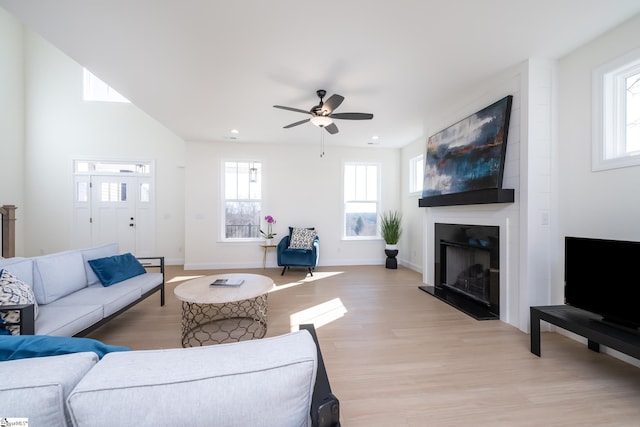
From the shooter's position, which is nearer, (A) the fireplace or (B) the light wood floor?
(B) the light wood floor

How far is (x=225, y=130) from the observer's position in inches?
187

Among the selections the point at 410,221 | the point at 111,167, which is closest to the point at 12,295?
the point at 111,167

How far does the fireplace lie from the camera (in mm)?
2977

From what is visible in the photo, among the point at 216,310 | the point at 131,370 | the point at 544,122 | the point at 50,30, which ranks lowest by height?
Result: the point at 216,310

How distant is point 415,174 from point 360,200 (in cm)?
132

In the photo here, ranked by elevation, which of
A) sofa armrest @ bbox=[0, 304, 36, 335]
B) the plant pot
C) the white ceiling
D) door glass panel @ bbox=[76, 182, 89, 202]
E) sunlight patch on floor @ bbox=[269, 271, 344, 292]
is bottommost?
sunlight patch on floor @ bbox=[269, 271, 344, 292]

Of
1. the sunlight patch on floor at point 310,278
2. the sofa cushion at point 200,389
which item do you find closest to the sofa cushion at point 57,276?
the sunlight patch on floor at point 310,278

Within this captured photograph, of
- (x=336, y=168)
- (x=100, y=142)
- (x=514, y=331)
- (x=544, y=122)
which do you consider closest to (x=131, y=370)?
(x=514, y=331)

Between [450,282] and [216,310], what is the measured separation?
3.30 metres

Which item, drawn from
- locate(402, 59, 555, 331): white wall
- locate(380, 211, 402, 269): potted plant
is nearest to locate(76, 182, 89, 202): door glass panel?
locate(380, 211, 402, 269): potted plant

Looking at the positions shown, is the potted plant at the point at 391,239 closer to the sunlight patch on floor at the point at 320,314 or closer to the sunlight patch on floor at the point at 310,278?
the sunlight patch on floor at the point at 310,278

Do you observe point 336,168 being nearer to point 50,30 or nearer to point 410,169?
point 410,169

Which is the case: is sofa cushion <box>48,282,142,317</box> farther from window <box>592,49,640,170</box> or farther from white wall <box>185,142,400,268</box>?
window <box>592,49,640,170</box>

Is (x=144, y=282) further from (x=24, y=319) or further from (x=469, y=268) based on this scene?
(x=469, y=268)
